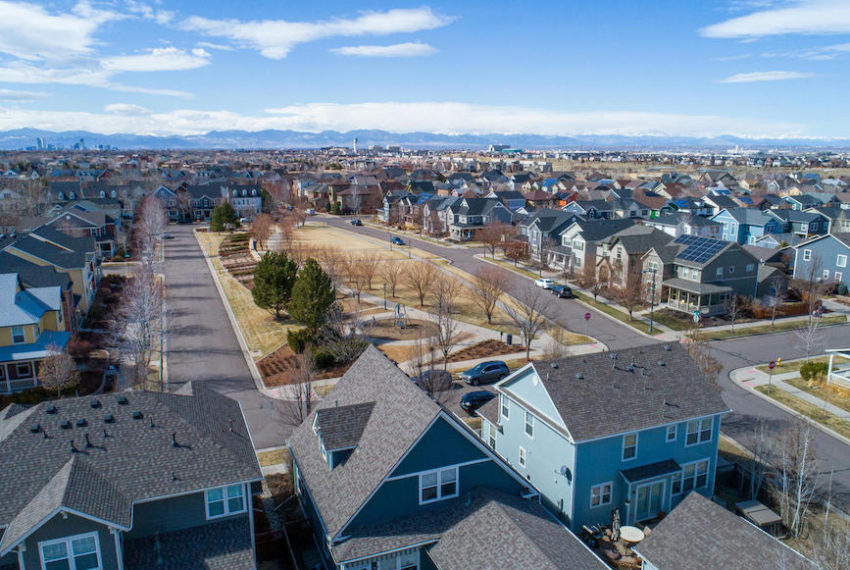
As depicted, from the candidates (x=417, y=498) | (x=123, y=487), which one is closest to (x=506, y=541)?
(x=417, y=498)

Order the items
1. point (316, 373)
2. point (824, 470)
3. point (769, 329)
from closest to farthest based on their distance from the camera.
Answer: point (824, 470)
point (316, 373)
point (769, 329)

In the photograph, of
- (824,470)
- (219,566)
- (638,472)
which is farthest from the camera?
(824,470)

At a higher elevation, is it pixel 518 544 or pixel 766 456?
pixel 518 544

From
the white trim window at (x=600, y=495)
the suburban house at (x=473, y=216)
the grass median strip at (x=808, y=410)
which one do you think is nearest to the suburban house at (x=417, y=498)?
the white trim window at (x=600, y=495)

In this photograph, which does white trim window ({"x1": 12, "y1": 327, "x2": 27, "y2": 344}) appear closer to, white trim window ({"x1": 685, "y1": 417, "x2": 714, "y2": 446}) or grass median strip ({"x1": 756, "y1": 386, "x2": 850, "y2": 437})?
white trim window ({"x1": 685, "y1": 417, "x2": 714, "y2": 446})

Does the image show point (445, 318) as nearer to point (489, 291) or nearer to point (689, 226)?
point (489, 291)

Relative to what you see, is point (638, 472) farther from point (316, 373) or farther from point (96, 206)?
point (96, 206)

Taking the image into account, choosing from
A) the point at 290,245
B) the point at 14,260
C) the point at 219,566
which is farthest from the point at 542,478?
the point at 290,245
